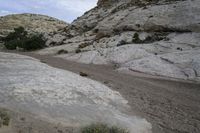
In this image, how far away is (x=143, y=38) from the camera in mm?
39156

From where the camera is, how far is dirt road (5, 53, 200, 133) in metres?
14.0

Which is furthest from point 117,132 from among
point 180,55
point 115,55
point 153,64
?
point 115,55

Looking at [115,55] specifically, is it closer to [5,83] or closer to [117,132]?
[5,83]

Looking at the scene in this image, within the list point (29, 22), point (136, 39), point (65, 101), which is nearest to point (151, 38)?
point (136, 39)

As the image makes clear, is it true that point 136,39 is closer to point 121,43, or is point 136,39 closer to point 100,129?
point 121,43

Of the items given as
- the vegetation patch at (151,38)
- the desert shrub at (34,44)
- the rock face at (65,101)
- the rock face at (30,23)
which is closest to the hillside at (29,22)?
the rock face at (30,23)

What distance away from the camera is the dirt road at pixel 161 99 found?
14.0m

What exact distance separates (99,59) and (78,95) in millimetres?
18608

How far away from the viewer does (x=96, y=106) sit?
47.4 feet

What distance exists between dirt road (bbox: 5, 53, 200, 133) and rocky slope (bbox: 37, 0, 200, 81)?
2568 millimetres

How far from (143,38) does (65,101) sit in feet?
86.3

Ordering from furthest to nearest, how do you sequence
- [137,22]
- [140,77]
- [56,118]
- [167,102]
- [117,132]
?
[137,22]
[140,77]
[167,102]
[56,118]
[117,132]

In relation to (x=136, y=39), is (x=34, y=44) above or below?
below

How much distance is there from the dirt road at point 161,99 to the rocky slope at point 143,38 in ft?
8.43
